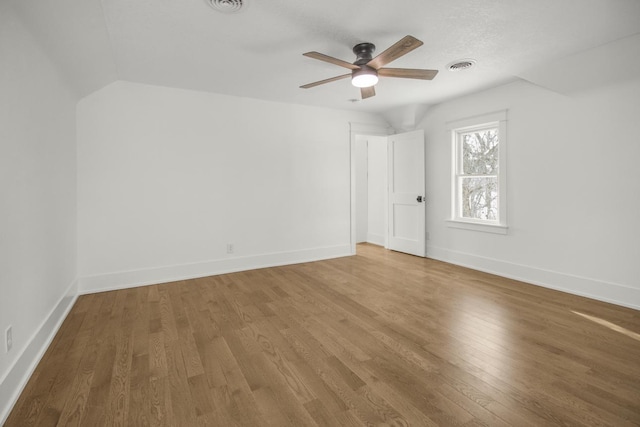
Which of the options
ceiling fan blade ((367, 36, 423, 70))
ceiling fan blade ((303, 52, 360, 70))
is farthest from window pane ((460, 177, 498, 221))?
ceiling fan blade ((303, 52, 360, 70))

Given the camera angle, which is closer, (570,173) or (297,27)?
(297,27)

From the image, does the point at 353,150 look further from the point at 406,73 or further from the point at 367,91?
the point at 406,73

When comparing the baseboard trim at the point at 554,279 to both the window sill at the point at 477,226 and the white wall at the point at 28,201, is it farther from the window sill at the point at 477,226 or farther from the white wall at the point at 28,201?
the white wall at the point at 28,201

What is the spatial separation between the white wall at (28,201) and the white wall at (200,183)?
0.60 meters

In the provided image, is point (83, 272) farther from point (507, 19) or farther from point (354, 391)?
point (507, 19)

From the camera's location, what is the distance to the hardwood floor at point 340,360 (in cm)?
158

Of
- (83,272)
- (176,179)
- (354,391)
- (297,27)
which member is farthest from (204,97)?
(354,391)

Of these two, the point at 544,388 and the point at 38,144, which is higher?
the point at 38,144

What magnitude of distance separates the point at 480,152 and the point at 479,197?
657 mm

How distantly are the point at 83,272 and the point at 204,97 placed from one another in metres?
2.60

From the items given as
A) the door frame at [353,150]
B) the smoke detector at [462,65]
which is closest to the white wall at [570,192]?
the smoke detector at [462,65]

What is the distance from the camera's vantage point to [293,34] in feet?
8.38

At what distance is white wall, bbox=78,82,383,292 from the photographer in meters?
3.55

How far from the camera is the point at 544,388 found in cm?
175
